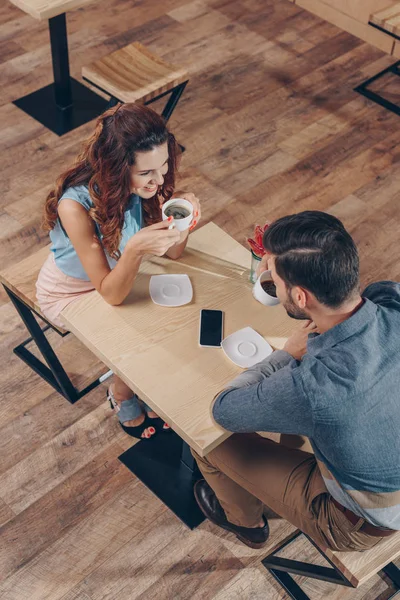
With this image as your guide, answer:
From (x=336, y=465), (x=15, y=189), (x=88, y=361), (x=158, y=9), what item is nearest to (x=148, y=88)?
(x=15, y=189)

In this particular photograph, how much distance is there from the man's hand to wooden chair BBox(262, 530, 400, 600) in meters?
0.55

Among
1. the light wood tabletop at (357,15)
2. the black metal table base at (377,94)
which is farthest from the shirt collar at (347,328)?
the light wood tabletop at (357,15)

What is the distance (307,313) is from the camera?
6.23 feet

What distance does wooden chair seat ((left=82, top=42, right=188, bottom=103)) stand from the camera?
351 centimetres

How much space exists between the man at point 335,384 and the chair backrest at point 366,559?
0.11ft

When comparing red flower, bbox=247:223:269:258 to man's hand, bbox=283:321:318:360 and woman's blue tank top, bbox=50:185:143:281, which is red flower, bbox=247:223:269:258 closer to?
man's hand, bbox=283:321:318:360

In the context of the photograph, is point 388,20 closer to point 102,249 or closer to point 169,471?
point 102,249

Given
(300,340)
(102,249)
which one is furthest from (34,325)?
(300,340)

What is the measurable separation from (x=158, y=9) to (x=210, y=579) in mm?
3765

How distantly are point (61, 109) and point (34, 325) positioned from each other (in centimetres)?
179

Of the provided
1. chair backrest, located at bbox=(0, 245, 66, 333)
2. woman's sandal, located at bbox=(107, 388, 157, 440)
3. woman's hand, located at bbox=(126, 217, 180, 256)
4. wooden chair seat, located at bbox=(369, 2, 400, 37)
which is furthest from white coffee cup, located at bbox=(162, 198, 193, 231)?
wooden chair seat, located at bbox=(369, 2, 400, 37)

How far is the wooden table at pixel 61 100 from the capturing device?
3920mm

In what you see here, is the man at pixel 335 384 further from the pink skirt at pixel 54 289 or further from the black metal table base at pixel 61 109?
the black metal table base at pixel 61 109

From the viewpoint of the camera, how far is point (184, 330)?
2.18 m
